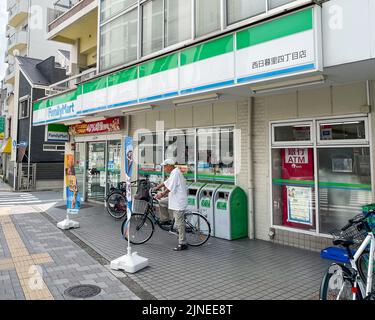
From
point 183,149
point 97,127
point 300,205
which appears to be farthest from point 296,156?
point 97,127

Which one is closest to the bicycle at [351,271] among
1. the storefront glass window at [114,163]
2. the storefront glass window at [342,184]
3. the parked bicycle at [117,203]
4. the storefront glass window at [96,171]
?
the storefront glass window at [342,184]

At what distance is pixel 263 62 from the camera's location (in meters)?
5.37

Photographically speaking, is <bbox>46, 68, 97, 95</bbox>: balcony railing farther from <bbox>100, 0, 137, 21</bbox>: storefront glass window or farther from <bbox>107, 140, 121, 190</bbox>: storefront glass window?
<bbox>107, 140, 121, 190</bbox>: storefront glass window

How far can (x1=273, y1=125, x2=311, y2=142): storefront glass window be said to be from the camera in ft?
21.8

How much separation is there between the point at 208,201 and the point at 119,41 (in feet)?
19.4

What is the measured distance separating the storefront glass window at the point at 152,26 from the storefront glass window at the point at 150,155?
2749mm

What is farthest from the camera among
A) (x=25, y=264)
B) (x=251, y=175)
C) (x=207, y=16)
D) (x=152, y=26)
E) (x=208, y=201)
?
(x=152, y=26)

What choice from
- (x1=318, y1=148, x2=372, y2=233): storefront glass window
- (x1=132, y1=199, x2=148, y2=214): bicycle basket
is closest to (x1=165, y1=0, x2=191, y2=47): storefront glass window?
(x1=132, y1=199, x2=148, y2=214): bicycle basket

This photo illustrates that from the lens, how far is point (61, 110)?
501 inches

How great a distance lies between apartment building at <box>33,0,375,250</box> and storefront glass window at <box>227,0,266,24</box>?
2 centimetres

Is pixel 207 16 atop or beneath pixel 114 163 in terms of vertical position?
atop

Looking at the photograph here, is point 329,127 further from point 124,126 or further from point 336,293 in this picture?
point 124,126

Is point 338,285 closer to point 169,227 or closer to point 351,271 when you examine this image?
point 351,271
